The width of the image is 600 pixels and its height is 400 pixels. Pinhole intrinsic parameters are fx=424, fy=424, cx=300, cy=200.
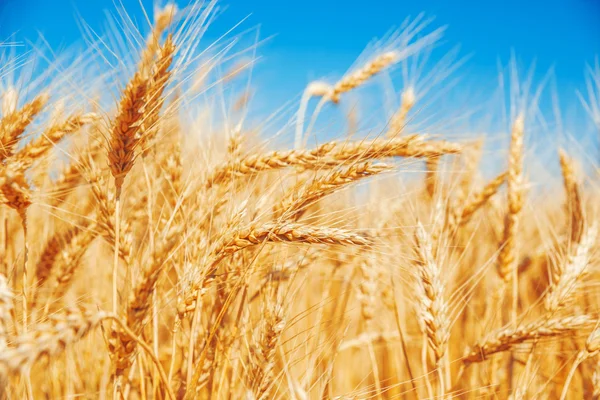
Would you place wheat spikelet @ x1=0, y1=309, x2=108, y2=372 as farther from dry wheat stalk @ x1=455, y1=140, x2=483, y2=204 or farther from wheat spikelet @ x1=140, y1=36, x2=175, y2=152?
dry wheat stalk @ x1=455, y1=140, x2=483, y2=204

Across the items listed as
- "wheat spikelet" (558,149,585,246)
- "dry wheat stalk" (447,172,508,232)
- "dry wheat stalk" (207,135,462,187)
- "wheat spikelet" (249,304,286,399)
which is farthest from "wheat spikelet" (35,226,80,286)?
"wheat spikelet" (558,149,585,246)

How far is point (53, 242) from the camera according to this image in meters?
1.70

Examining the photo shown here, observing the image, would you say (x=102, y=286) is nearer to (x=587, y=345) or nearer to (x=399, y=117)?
(x=399, y=117)

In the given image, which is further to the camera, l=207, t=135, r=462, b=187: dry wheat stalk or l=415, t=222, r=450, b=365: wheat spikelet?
l=207, t=135, r=462, b=187: dry wheat stalk

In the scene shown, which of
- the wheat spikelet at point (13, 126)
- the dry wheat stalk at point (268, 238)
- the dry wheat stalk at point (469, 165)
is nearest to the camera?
the dry wheat stalk at point (268, 238)

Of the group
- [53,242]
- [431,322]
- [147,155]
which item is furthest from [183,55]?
[431,322]

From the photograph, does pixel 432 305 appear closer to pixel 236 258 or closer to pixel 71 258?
pixel 236 258

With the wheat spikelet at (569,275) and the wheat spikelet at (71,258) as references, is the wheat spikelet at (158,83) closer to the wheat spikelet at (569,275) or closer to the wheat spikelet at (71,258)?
the wheat spikelet at (71,258)

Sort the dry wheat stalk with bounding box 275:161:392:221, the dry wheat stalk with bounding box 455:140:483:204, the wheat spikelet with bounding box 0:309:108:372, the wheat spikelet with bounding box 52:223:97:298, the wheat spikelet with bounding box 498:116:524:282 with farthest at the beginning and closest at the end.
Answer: the dry wheat stalk with bounding box 455:140:483:204 < the wheat spikelet with bounding box 498:116:524:282 < the wheat spikelet with bounding box 52:223:97:298 < the dry wheat stalk with bounding box 275:161:392:221 < the wheat spikelet with bounding box 0:309:108:372

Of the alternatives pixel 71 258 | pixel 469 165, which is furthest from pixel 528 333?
pixel 71 258

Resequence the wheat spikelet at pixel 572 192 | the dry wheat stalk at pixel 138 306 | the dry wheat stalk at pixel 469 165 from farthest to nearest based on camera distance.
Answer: the dry wheat stalk at pixel 469 165 → the wheat spikelet at pixel 572 192 → the dry wheat stalk at pixel 138 306

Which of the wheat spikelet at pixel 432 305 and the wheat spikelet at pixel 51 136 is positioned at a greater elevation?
the wheat spikelet at pixel 51 136

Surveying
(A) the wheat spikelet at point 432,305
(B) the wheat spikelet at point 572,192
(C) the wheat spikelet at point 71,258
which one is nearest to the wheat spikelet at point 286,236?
(A) the wheat spikelet at point 432,305

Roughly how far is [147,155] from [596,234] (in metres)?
1.77
